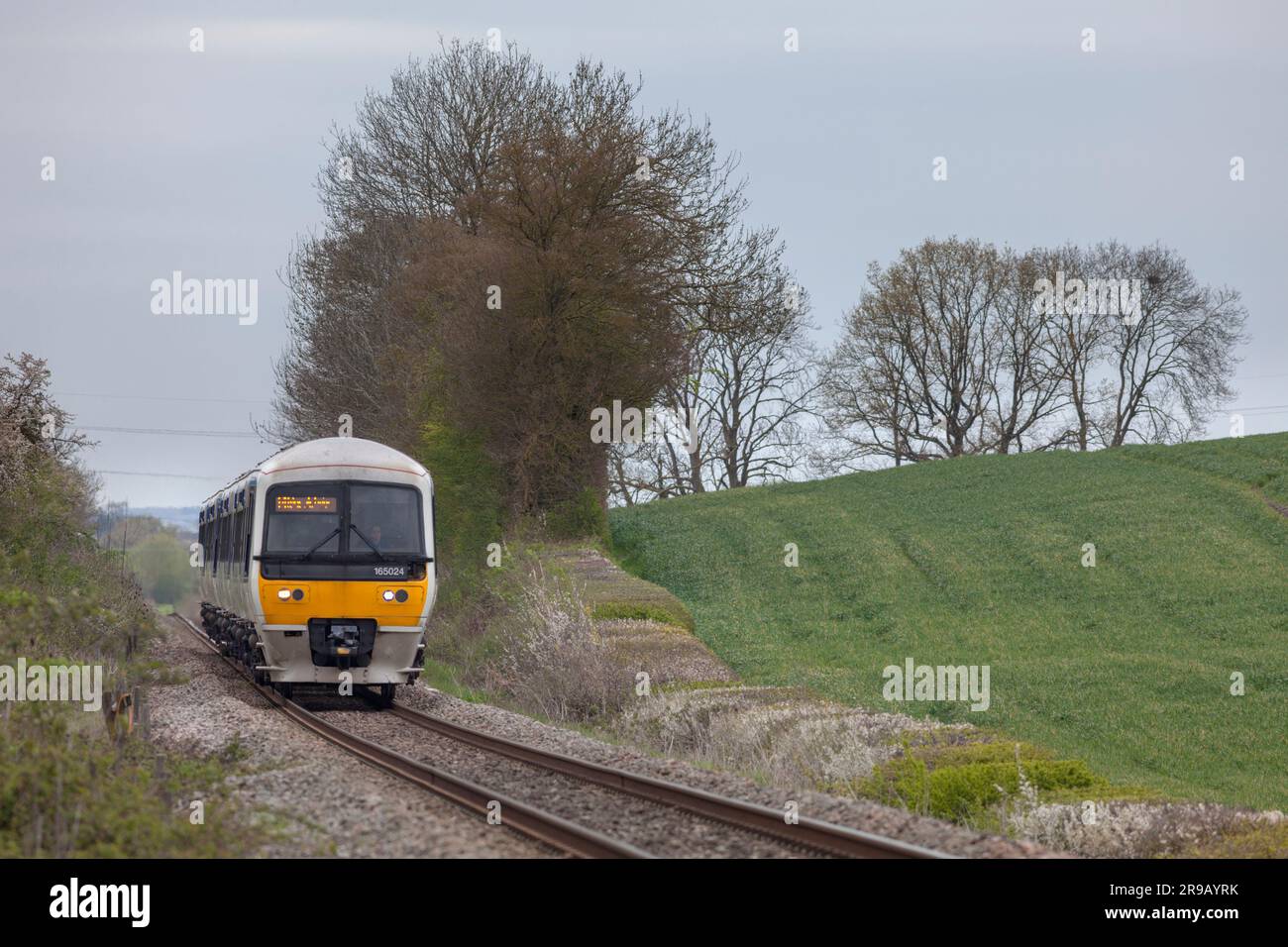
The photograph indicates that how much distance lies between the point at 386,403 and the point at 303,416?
6358mm

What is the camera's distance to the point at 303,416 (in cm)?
4825

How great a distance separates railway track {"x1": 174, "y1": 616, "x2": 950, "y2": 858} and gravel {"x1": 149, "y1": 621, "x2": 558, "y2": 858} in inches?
7.9

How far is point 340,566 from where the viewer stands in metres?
18.3

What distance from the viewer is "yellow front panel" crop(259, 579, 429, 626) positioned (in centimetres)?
1808

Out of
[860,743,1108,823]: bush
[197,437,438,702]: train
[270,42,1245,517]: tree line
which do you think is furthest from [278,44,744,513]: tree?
[860,743,1108,823]: bush

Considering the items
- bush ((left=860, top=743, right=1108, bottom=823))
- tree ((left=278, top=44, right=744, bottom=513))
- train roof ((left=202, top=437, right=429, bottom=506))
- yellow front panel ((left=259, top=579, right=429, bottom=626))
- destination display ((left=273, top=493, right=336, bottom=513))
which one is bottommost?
bush ((left=860, top=743, right=1108, bottom=823))

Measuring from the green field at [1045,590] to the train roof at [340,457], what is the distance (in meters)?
8.13

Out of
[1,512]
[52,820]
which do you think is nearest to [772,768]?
[52,820]

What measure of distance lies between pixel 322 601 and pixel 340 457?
7.12ft

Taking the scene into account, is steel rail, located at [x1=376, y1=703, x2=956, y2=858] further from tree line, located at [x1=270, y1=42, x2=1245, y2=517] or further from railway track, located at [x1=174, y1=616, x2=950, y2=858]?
tree line, located at [x1=270, y1=42, x2=1245, y2=517]

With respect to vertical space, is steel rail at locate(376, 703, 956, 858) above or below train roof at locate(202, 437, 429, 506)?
below

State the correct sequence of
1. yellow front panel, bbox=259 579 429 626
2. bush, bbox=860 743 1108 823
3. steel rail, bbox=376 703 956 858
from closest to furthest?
steel rail, bbox=376 703 956 858
bush, bbox=860 743 1108 823
yellow front panel, bbox=259 579 429 626

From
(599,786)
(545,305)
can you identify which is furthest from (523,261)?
(599,786)
